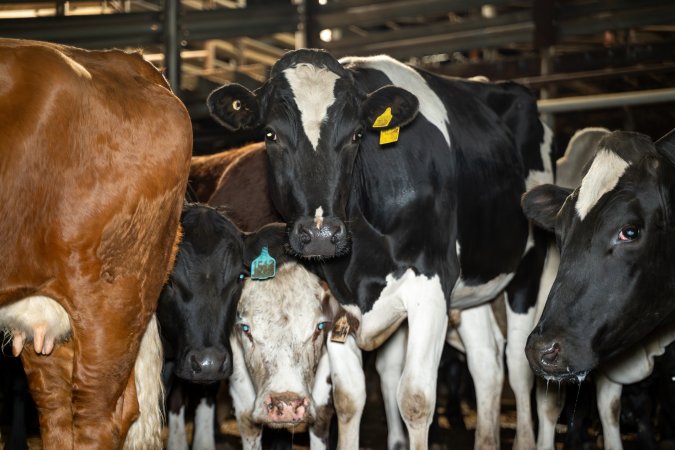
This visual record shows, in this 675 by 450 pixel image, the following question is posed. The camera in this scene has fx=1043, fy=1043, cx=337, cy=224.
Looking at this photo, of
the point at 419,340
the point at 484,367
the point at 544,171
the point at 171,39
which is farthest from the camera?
the point at 171,39

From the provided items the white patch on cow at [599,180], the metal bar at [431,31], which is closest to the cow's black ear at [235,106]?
the white patch on cow at [599,180]

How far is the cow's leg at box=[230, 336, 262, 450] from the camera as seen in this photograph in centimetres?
636

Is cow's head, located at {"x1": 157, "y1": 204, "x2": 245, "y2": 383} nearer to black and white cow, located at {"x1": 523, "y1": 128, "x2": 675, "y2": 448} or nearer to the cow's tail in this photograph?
the cow's tail

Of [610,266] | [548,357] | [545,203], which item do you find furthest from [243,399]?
[610,266]

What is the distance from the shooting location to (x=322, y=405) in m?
6.38

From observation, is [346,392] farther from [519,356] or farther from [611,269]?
[611,269]

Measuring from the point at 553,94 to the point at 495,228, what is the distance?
13.7ft

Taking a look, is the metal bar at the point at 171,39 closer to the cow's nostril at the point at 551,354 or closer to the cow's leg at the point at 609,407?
the cow's leg at the point at 609,407

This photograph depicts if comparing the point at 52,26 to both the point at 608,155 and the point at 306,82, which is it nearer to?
the point at 306,82

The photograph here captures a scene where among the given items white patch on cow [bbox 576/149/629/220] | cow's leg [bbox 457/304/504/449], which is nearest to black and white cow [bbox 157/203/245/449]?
cow's leg [bbox 457/304/504/449]

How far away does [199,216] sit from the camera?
6203 millimetres

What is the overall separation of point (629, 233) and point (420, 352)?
1.44m

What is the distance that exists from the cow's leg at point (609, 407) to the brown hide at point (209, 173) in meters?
2.92

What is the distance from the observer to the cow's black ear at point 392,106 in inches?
223
